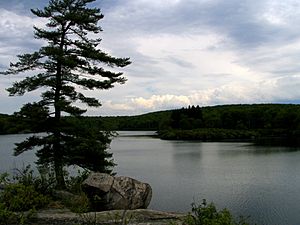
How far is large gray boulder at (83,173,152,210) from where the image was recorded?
1050 cm

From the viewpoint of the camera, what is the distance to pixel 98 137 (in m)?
15.1

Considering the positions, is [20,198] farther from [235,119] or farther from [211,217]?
[235,119]

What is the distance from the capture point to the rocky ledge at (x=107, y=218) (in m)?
8.22

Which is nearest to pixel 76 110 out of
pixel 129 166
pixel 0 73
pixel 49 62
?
pixel 49 62

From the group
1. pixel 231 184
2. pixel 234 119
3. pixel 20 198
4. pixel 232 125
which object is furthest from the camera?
pixel 234 119

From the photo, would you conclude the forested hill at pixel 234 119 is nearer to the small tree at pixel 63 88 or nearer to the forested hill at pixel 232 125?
the forested hill at pixel 232 125

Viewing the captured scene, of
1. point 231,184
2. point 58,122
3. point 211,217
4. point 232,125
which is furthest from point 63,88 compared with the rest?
point 232,125

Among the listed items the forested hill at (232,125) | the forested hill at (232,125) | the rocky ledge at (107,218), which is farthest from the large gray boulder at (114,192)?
the forested hill at (232,125)

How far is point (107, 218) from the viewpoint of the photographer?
8336mm

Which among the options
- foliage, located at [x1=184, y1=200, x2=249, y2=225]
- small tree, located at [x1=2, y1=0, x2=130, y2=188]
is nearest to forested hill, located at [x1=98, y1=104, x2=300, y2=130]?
small tree, located at [x1=2, y1=0, x2=130, y2=188]

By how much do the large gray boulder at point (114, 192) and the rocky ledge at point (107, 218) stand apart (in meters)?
1.47

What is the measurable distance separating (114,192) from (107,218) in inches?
88.4

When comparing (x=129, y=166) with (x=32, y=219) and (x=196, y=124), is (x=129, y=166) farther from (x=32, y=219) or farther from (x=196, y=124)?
(x=196, y=124)

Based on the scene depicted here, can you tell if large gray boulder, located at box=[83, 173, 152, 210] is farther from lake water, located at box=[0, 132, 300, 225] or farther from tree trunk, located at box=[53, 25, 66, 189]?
lake water, located at box=[0, 132, 300, 225]
